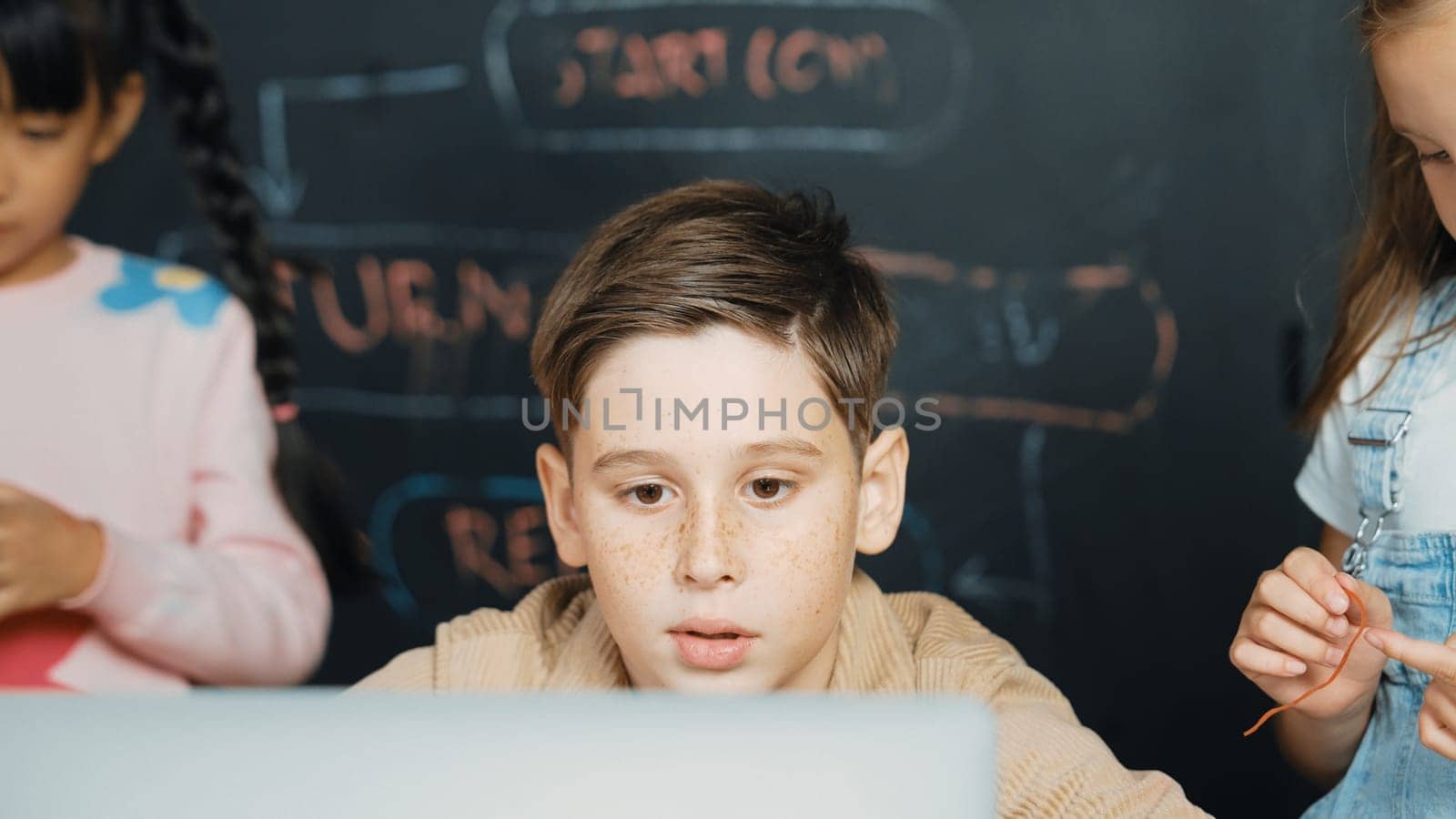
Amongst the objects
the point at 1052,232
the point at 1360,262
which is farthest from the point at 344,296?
the point at 1360,262

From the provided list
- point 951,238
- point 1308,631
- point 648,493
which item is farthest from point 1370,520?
point 951,238

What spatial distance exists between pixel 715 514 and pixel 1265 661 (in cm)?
38

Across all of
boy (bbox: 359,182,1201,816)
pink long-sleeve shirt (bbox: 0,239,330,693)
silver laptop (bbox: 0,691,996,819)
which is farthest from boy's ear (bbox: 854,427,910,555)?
pink long-sleeve shirt (bbox: 0,239,330,693)

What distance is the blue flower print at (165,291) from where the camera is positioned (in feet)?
4.82

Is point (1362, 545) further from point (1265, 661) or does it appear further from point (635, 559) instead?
point (635, 559)

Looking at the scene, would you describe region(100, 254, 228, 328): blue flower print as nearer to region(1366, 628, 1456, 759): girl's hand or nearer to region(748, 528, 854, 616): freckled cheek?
region(748, 528, 854, 616): freckled cheek

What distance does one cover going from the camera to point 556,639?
1.13 metres

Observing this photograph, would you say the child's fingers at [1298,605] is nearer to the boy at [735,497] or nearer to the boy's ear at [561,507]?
the boy at [735,497]

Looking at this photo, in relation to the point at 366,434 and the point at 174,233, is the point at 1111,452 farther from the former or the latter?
the point at 174,233

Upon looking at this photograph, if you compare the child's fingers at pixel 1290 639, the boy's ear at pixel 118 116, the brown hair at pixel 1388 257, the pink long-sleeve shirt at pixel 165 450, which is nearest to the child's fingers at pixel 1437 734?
the child's fingers at pixel 1290 639

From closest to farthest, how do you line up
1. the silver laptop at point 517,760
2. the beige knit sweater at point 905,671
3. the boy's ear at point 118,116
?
the silver laptop at point 517,760 → the beige knit sweater at point 905,671 → the boy's ear at point 118,116

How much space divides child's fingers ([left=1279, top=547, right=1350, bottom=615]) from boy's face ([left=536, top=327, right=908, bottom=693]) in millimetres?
295

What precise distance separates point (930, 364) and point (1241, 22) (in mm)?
615

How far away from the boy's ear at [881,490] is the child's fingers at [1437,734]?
378mm
